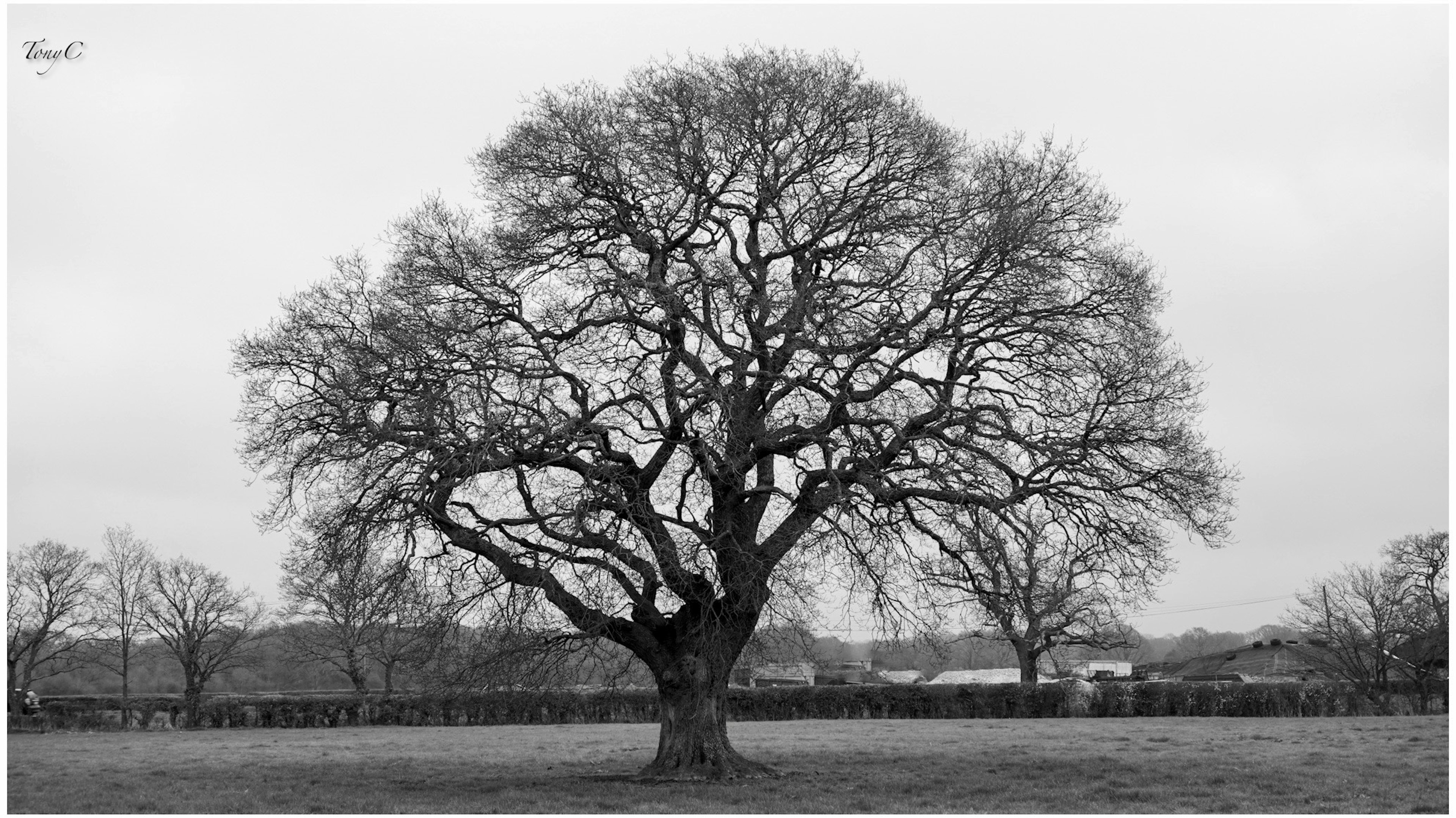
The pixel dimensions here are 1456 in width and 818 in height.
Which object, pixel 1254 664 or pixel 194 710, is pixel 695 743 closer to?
pixel 194 710

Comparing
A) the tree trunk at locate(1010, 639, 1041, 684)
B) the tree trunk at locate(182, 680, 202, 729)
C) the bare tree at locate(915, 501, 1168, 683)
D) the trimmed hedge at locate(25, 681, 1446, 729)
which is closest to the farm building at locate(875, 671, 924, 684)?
the tree trunk at locate(1010, 639, 1041, 684)

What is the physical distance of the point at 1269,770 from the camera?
59.9 ft


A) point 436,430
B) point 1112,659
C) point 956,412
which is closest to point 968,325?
point 956,412

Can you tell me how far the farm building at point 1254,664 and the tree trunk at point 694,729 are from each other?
5329cm

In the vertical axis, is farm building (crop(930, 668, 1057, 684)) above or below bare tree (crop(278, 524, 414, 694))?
below

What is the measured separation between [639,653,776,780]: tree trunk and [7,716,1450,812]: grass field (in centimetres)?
54

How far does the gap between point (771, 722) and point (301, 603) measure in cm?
2683

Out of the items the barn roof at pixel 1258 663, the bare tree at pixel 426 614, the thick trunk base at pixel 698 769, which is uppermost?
the bare tree at pixel 426 614

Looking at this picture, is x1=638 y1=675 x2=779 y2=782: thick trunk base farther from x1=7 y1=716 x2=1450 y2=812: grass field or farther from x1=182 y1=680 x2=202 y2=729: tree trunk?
x1=182 y1=680 x2=202 y2=729: tree trunk

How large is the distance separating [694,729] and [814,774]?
2648 mm

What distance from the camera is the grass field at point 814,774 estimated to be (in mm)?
15078

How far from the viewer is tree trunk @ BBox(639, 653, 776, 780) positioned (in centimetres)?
1691

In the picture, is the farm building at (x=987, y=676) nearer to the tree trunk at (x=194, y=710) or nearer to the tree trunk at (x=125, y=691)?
the tree trunk at (x=194, y=710)

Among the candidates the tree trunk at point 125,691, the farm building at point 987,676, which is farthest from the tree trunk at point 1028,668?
the tree trunk at point 125,691
